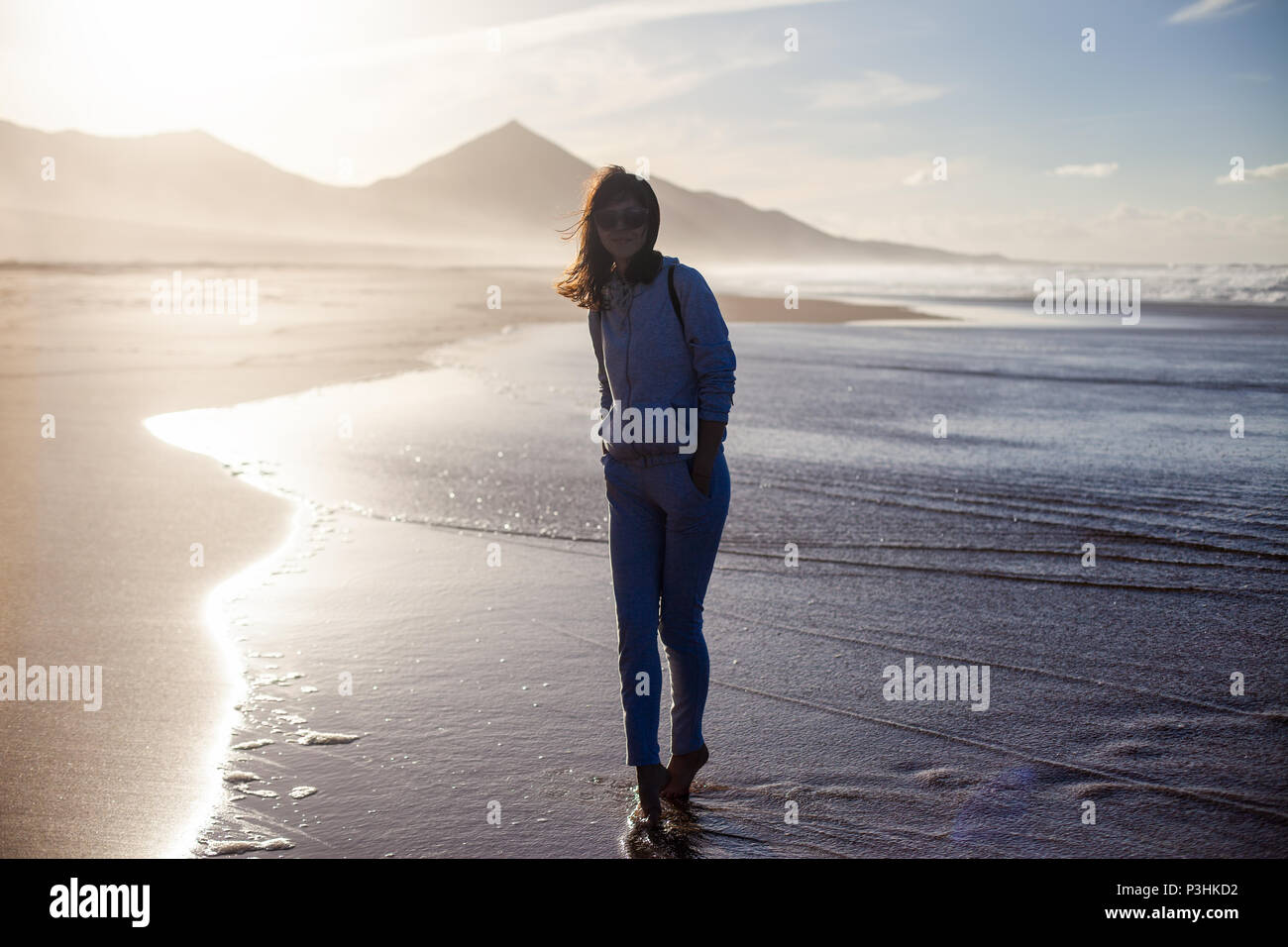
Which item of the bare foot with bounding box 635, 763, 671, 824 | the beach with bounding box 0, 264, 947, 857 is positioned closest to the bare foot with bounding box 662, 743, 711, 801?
the bare foot with bounding box 635, 763, 671, 824

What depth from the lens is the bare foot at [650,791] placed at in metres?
3.06

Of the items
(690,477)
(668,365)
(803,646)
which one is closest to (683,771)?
(690,477)

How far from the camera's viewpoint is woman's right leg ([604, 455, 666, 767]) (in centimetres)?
311

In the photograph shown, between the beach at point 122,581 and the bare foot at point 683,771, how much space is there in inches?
52.0

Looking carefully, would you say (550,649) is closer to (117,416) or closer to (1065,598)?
(1065,598)

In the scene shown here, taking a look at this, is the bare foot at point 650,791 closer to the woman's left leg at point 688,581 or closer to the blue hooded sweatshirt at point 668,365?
the woman's left leg at point 688,581

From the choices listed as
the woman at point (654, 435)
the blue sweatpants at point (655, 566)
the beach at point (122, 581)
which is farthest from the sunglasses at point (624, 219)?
the beach at point (122, 581)

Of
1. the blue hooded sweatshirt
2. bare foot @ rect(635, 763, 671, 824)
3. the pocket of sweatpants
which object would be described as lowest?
bare foot @ rect(635, 763, 671, 824)

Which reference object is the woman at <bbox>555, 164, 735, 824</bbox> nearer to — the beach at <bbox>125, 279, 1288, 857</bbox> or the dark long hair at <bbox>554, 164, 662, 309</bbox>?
the dark long hair at <bbox>554, 164, 662, 309</bbox>

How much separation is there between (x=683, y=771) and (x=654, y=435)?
3.33 feet

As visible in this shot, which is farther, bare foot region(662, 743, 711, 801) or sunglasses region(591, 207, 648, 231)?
bare foot region(662, 743, 711, 801)

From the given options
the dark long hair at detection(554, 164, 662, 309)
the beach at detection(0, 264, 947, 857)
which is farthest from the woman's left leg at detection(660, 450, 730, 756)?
the beach at detection(0, 264, 947, 857)

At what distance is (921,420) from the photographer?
34.3ft

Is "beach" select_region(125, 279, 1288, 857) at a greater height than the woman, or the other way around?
the woman
